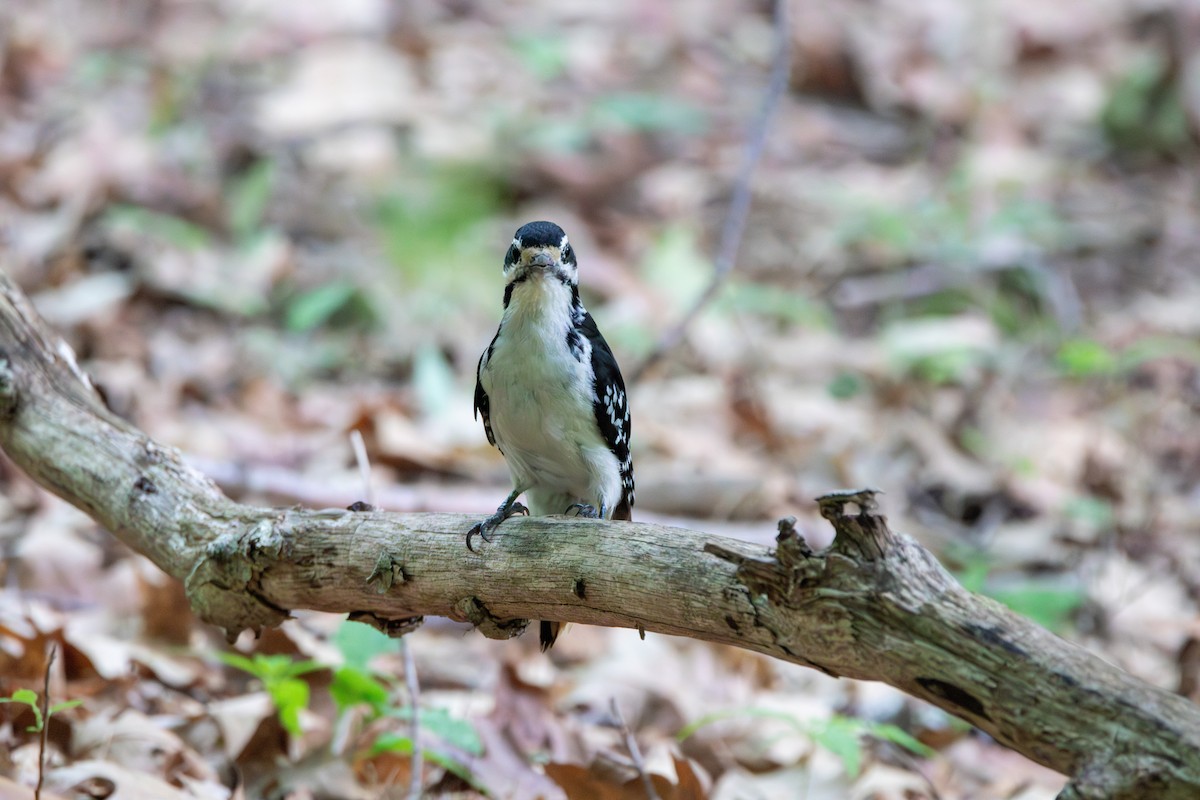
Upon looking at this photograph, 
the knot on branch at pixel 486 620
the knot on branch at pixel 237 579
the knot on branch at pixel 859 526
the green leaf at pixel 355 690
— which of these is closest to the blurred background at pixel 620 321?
the green leaf at pixel 355 690

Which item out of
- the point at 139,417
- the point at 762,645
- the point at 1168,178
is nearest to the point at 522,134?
the point at 139,417

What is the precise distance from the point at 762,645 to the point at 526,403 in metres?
1.36

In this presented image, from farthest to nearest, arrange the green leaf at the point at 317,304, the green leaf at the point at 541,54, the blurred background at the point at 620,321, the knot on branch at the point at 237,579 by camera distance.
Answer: the green leaf at the point at 541,54 < the green leaf at the point at 317,304 < the blurred background at the point at 620,321 < the knot on branch at the point at 237,579

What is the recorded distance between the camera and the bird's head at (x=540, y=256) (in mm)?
3836

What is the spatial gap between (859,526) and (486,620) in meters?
1.07

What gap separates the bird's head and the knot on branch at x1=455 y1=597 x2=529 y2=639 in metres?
1.14

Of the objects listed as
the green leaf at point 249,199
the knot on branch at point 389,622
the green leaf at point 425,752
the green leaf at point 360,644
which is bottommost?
the green leaf at point 425,752

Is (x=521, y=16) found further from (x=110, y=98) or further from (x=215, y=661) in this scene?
(x=215, y=661)

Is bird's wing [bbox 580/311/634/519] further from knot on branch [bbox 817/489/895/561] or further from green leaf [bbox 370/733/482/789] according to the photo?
→ knot on branch [bbox 817/489/895/561]

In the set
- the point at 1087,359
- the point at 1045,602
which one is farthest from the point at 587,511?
the point at 1087,359

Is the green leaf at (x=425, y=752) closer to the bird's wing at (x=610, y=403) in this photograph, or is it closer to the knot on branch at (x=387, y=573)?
the knot on branch at (x=387, y=573)

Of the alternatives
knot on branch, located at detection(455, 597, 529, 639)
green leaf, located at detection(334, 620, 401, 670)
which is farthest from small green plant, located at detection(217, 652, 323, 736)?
knot on branch, located at detection(455, 597, 529, 639)

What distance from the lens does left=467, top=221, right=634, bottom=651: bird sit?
3766 mm

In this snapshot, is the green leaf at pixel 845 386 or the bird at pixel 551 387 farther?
the green leaf at pixel 845 386
